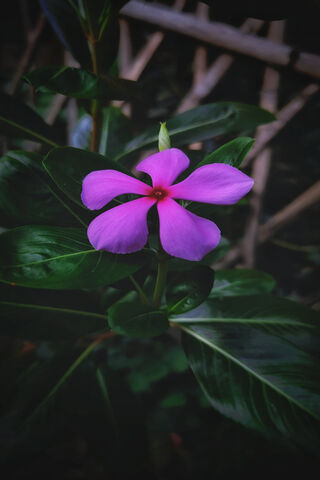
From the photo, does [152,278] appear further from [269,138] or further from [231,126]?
[269,138]

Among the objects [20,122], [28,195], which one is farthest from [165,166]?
[20,122]

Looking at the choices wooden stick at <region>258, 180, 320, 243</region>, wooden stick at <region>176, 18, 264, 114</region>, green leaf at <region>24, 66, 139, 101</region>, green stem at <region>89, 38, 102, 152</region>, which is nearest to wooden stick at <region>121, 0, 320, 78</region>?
wooden stick at <region>176, 18, 264, 114</region>

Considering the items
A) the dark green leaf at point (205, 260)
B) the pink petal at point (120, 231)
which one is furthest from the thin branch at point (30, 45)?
the pink petal at point (120, 231)

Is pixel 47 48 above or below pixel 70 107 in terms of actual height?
above

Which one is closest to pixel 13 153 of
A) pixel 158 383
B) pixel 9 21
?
pixel 158 383

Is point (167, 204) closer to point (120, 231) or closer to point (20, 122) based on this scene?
point (120, 231)

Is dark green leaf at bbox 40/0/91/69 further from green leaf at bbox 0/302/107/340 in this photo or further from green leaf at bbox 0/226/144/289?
green leaf at bbox 0/302/107/340

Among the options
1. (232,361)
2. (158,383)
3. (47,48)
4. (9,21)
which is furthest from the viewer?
(9,21)
